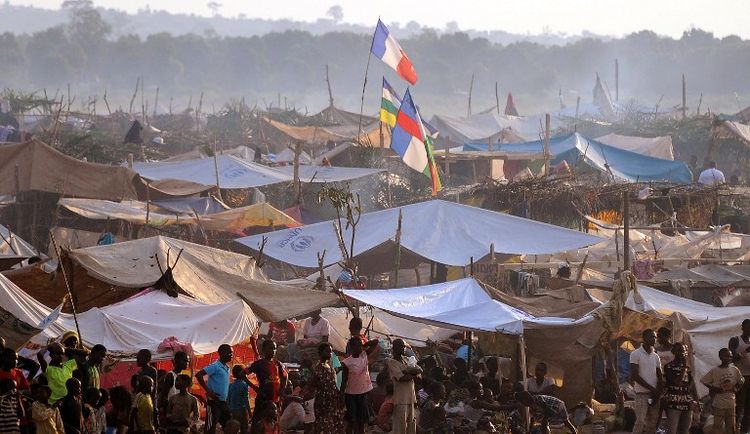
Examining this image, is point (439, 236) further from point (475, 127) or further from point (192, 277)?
point (475, 127)

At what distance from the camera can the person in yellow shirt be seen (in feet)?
34.0

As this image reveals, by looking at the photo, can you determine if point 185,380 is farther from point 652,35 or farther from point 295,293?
point 652,35

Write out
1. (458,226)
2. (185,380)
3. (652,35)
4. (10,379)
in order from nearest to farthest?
(10,379)
(185,380)
(458,226)
(652,35)

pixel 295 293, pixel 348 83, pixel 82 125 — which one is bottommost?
pixel 348 83

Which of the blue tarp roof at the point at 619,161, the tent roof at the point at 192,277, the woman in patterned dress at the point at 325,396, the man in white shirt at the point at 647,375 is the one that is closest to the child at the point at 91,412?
the woman in patterned dress at the point at 325,396

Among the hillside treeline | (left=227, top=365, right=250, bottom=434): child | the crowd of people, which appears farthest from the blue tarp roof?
the hillside treeline

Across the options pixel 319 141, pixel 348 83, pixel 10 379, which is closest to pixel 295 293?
Result: pixel 10 379

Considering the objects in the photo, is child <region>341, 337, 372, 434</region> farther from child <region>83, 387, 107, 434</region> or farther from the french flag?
Answer: the french flag

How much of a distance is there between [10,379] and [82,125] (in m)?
31.1

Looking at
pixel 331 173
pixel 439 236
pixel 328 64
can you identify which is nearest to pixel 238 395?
pixel 439 236

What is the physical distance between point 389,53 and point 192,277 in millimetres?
9902

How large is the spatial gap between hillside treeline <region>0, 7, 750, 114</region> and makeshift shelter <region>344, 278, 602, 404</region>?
3125 inches

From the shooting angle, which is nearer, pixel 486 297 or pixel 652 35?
pixel 486 297

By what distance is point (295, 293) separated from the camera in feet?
45.6
